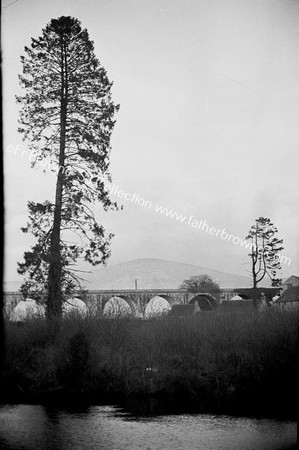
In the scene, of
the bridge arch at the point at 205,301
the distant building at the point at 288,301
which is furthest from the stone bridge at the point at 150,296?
the distant building at the point at 288,301

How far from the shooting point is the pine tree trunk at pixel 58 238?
22062 millimetres

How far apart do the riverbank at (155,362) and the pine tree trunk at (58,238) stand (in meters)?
0.89

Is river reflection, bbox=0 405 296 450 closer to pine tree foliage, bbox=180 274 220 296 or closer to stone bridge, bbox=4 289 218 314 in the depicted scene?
stone bridge, bbox=4 289 218 314

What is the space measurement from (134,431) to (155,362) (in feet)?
26.7

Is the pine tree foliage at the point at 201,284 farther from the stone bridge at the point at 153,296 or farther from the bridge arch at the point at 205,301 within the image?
the bridge arch at the point at 205,301

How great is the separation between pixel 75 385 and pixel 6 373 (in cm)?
295

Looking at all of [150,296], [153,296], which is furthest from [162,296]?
[150,296]

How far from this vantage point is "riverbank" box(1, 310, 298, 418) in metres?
19.6

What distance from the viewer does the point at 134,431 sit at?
12711mm

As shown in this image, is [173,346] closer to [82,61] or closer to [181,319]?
[181,319]

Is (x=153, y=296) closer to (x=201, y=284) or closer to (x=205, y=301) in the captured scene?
(x=205, y=301)

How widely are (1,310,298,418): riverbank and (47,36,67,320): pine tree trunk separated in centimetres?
89

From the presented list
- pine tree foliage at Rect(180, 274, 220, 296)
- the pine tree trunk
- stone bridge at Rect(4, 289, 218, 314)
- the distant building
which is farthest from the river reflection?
pine tree foliage at Rect(180, 274, 220, 296)

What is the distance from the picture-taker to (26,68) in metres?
24.6
